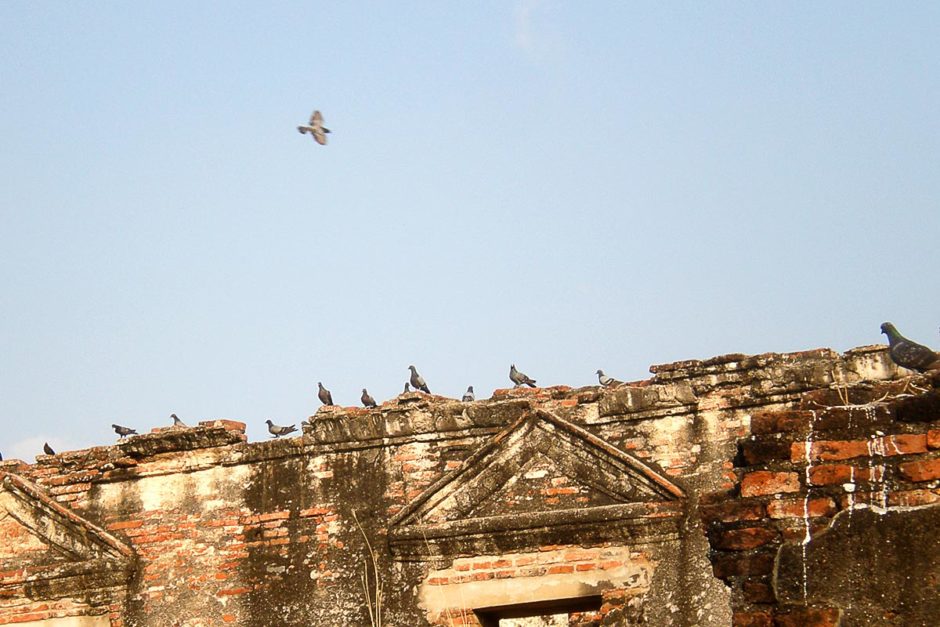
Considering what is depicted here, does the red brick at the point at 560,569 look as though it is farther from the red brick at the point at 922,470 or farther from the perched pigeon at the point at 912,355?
the red brick at the point at 922,470

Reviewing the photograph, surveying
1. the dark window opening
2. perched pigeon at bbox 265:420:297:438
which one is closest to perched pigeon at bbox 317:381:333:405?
perched pigeon at bbox 265:420:297:438

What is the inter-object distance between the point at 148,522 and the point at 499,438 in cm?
322

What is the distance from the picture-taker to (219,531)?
31.6ft

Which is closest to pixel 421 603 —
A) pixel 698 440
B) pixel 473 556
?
pixel 473 556

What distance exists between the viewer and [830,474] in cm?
486

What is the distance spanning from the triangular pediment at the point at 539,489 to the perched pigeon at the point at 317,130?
3.46 meters

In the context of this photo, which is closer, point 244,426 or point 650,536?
point 650,536

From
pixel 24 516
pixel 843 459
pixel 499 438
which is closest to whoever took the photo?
pixel 843 459

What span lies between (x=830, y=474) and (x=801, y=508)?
19cm

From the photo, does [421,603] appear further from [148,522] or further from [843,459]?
[843,459]

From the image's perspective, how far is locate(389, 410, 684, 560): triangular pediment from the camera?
8.78 metres

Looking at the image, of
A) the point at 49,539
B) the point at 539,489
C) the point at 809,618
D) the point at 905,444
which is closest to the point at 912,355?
the point at 539,489

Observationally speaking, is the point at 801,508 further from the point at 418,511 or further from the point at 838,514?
the point at 418,511

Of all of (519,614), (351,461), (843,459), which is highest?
(351,461)
